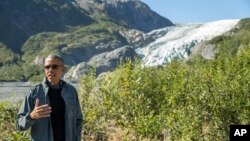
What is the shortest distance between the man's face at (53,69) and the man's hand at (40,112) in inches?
17.9

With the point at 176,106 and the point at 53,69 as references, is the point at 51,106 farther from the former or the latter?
the point at 176,106

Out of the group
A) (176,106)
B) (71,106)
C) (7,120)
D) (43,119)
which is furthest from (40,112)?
(176,106)

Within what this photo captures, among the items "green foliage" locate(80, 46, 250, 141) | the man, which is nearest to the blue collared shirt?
the man

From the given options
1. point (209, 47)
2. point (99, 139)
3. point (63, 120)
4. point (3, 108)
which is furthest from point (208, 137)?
point (209, 47)

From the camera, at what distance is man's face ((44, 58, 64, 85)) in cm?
590

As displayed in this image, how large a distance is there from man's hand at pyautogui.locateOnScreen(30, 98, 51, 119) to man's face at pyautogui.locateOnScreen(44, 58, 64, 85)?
1.49ft

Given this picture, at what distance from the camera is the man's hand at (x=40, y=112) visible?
555cm

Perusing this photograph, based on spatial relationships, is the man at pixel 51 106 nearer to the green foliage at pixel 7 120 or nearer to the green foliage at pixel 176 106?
the green foliage at pixel 176 106

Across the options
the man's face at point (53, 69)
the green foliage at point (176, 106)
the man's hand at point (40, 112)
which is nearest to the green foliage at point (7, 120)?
the green foliage at point (176, 106)

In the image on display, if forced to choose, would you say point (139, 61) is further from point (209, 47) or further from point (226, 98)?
point (209, 47)

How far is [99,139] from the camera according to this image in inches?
686

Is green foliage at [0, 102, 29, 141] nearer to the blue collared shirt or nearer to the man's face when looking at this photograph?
the blue collared shirt

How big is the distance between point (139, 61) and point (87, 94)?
3122 mm

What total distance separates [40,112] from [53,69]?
644 mm
